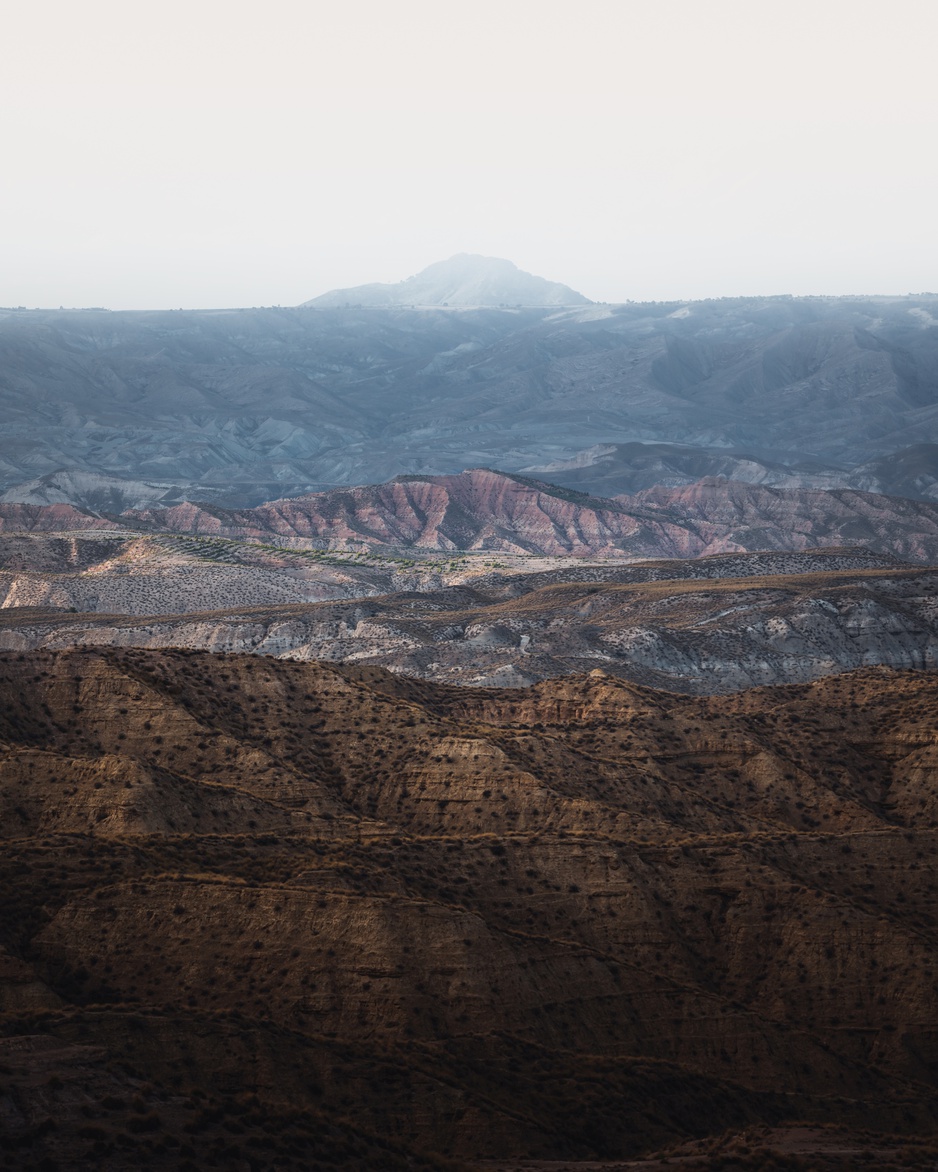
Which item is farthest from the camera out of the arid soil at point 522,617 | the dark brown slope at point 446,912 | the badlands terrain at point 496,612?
the badlands terrain at point 496,612

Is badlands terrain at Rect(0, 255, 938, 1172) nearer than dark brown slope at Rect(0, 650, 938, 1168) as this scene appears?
Yes

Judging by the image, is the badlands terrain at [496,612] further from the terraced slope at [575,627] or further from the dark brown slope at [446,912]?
the dark brown slope at [446,912]

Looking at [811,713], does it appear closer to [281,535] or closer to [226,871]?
[226,871]

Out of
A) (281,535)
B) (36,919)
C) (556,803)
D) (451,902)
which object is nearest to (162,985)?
(36,919)

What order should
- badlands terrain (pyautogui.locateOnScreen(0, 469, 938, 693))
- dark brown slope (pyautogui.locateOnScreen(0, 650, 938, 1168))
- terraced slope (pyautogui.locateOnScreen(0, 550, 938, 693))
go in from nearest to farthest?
dark brown slope (pyautogui.locateOnScreen(0, 650, 938, 1168)) → terraced slope (pyautogui.locateOnScreen(0, 550, 938, 693)) → badlands terrain (pyautogui.locateOnScreen(0, 469, 938, 693))

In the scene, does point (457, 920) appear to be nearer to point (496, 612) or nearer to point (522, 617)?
point (522, 617)

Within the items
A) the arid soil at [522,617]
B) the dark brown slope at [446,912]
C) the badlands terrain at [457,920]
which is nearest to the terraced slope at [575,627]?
the arid soil at [522,617]

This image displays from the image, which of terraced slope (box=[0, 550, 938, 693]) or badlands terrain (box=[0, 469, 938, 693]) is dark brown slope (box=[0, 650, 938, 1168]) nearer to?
terraced slope (box=[0, 550, 938, 693])

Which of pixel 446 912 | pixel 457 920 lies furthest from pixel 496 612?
pixel 457 920

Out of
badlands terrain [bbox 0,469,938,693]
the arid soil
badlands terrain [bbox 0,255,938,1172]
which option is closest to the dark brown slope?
badlands terrain [bbox 0,255,938,1172]
